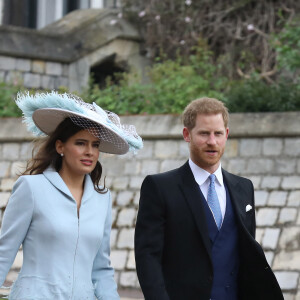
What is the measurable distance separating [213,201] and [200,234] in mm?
212

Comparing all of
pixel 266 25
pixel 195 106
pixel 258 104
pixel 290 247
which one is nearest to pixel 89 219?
pixel 195 106

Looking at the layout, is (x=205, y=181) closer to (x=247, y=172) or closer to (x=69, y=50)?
(x=247, y=172)

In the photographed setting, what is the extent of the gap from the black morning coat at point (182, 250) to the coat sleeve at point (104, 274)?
5.4 inches

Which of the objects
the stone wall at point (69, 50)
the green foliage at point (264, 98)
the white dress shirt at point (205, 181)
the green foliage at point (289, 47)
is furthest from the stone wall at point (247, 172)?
the white dress shirt at point (205, 181)

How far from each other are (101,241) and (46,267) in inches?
12.5

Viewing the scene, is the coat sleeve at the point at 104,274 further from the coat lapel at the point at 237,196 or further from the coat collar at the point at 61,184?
the coat lapel at the point at 237,196

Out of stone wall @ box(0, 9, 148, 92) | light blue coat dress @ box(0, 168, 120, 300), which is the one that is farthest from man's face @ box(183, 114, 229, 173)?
stone wall @ box(0, 9, 148, 92)

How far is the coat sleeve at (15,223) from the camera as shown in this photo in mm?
4066

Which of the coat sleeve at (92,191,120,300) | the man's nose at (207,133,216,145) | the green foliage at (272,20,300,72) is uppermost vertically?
the green foliage at (272,20,300,72)

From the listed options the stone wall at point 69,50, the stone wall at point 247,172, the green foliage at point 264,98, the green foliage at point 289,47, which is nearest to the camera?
the stone wall at point 247,172

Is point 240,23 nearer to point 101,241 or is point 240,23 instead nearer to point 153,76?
point 153,76

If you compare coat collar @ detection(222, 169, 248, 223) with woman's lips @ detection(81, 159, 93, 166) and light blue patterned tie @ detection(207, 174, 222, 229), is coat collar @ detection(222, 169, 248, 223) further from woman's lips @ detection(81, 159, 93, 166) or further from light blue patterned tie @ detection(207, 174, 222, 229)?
woman's lips @ detection(81, 159, 93, 166)

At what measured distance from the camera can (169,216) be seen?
14.1 ft

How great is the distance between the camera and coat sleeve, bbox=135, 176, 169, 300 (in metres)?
4.14
